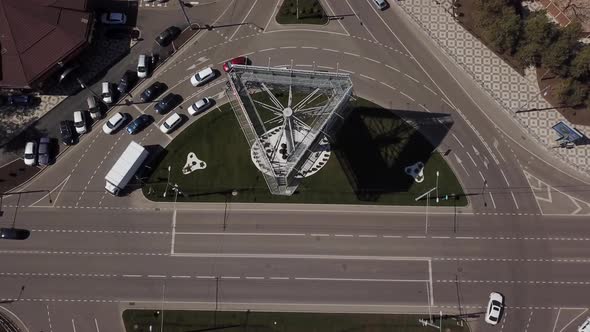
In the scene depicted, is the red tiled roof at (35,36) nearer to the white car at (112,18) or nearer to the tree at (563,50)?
the white car at (112,18)

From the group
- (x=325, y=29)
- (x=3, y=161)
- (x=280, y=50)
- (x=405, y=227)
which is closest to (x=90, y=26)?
(x=3, y=161)

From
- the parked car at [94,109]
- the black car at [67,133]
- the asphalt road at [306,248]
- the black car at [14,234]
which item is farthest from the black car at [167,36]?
the black car at [14,234]

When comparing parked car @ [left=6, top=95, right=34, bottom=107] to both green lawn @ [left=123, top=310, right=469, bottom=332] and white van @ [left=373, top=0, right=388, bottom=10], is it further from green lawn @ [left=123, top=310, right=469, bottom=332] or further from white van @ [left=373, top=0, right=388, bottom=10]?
white van @ [left=373, top=0, right=388, bottom=10]

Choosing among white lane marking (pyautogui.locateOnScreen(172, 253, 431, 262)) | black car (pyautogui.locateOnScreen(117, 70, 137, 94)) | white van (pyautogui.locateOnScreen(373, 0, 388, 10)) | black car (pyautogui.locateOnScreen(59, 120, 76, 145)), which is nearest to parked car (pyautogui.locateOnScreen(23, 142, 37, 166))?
black car (pyautogui.locateOnScreen(59, 120, 76, 145))

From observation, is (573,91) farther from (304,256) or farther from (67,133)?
(67,133)

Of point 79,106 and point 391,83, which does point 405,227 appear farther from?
point 79,106

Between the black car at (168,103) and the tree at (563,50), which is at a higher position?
the tree at (563,50)

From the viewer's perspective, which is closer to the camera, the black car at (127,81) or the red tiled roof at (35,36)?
the red tiled roof at (35,36)
